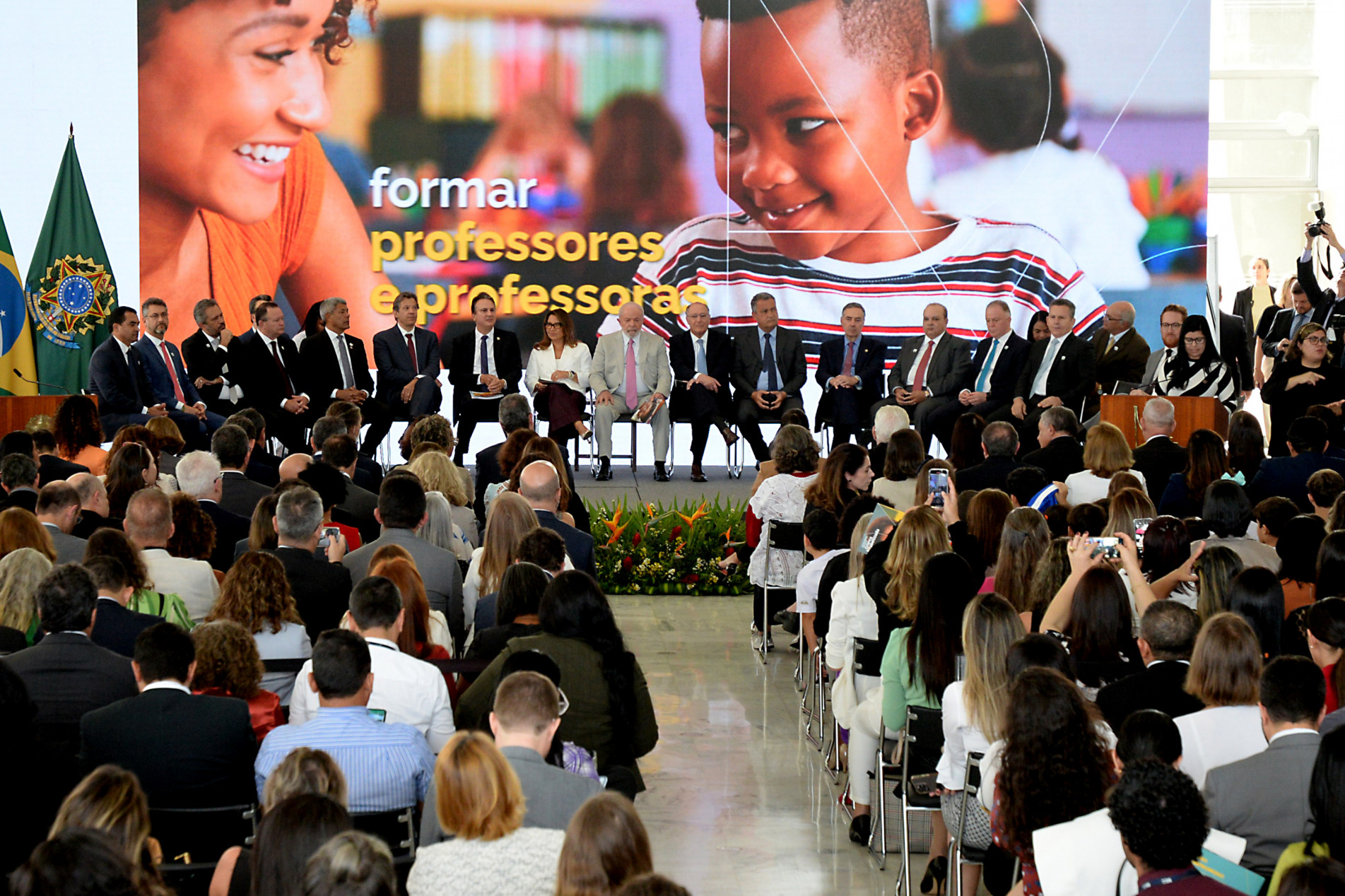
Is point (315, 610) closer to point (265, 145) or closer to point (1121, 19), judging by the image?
point (265, 145)

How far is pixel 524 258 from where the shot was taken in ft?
40.7

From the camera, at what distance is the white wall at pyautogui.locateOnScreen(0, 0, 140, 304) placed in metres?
12.0

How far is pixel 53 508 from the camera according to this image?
5273 millimetres

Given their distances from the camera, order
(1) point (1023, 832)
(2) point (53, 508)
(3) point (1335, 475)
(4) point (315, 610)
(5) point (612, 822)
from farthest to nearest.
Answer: (3) point (1335, 475) < (2) point (53, 508) < (4) point (315, 610) < (1) point (1023, 832) < (5) point (612, 822)

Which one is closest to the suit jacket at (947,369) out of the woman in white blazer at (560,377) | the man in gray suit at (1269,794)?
the woman in white blazer at (560,377)

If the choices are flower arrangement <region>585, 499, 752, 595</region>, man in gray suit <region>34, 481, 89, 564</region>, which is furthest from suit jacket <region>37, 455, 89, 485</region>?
flower arrangement <region>585, 499, 752, 595</region>

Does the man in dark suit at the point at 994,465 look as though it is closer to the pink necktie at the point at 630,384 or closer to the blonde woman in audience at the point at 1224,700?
the blonde woman in audience at the point at 1224,700

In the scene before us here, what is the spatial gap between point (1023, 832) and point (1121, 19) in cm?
1109

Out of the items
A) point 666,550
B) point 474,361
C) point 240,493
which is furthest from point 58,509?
point 474,361

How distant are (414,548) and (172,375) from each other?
5.14 metres

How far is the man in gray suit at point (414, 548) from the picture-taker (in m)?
5.11

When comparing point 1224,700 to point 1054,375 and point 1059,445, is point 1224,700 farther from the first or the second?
point 1054,375

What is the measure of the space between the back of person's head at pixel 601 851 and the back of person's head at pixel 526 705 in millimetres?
598

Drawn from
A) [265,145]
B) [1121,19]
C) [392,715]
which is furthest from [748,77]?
[392,715]
